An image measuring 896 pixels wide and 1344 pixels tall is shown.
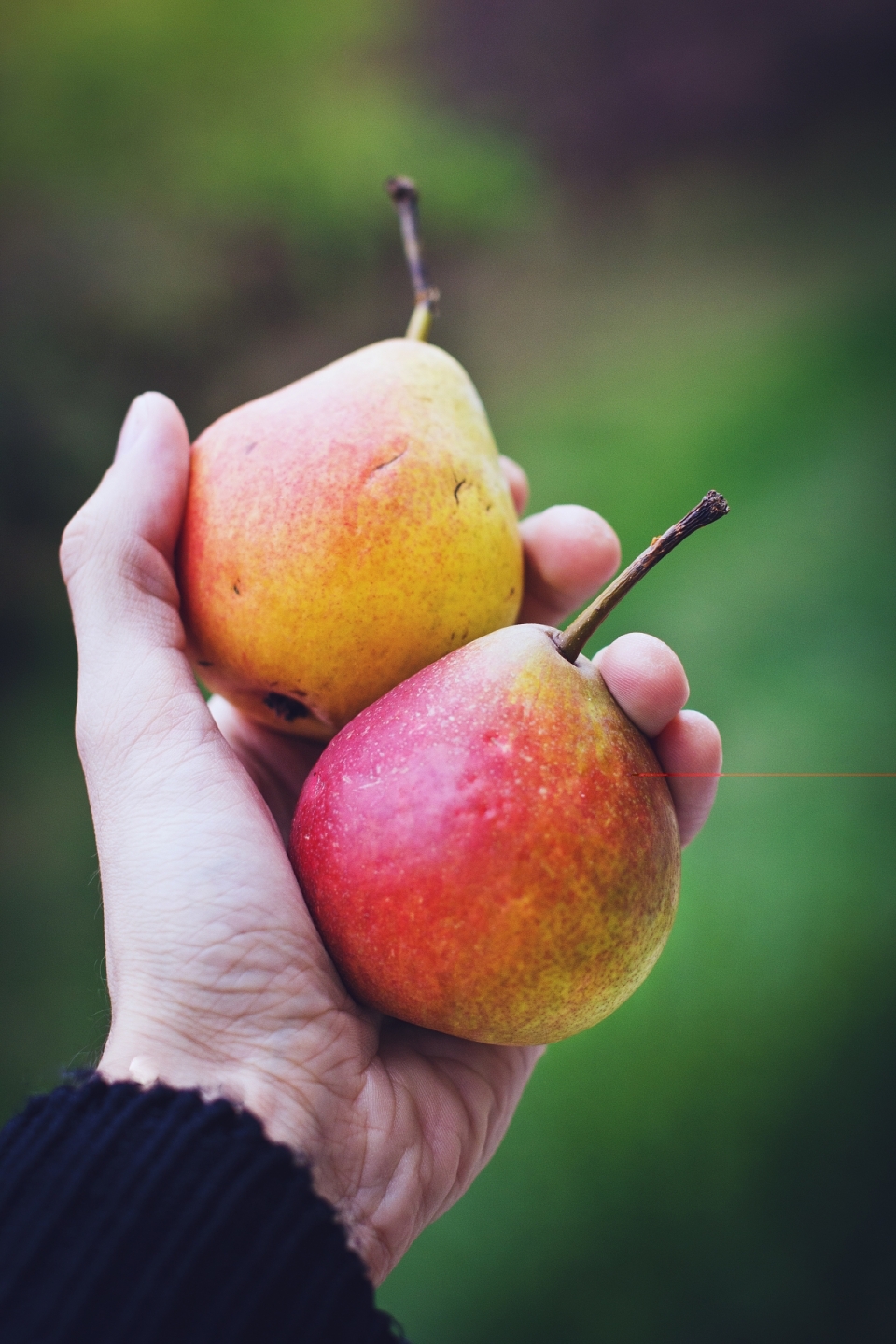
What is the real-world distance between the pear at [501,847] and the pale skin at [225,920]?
0.19 feet

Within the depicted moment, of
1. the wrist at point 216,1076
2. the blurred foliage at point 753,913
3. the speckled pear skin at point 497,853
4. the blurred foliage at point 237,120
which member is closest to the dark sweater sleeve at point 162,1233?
the wrist at point 216,1076

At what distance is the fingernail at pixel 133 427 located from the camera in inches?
39.5

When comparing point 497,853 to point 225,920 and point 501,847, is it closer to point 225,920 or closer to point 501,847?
point 501,847

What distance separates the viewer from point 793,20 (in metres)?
2.21

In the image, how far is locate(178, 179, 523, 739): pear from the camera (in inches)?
34.9

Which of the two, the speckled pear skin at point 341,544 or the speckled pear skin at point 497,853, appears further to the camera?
the speckled pear skin at point 341,544

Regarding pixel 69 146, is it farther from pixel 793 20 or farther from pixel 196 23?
pixel 793 20

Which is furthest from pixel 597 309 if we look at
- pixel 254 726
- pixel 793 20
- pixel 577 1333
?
pixel 577 1333

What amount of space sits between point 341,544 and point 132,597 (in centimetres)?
24

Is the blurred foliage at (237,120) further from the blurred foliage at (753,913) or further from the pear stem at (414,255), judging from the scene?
the pear stem at (414,255)

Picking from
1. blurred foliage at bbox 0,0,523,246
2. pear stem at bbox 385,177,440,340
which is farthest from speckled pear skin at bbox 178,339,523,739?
blurred foliage at bbox 0,0,523,246

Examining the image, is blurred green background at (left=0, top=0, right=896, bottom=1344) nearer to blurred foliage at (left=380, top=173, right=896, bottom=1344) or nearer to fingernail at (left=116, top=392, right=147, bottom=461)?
blurred foliage at (left=380, top=173, right=896, bottom=1344)

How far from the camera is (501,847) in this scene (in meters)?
0.74

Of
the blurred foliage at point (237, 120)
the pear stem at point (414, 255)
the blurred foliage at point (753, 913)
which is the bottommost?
the blurred foliage at point (753, 913)
